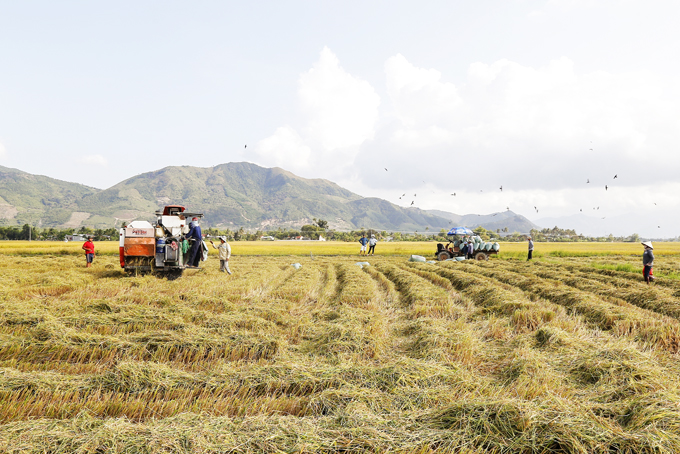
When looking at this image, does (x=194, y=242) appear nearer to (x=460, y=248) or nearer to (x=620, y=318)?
(x=620, y=318)

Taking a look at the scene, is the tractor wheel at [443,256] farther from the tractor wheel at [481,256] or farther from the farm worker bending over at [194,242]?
the farm worker bending over at [194,242]

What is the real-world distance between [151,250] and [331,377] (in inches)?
411

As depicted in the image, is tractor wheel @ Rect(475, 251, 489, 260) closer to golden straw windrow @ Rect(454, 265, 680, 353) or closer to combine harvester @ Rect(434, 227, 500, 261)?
combine harvester @ Rect(434, 227, 500, 261)

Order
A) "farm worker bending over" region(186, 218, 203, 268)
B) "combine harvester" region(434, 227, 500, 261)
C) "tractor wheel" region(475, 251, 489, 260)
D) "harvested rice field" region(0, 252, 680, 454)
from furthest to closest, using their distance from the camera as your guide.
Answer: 1. "combine harvester" region(434, 227, 500, 261)
2. "tractor wheel" region(475, 251, 489, 260)
3. "farm worker bending over" region(186, 218, 203, 268)
4. "harvested rice field" region(0, 252, 680, 454)

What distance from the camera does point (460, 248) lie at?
2452cm

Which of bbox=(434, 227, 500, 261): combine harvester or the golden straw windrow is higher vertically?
bbox=(434, 227, 500, 261): combine harvester

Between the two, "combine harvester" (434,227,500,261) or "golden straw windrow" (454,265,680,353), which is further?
"combine harvester" (434,227,500,261)

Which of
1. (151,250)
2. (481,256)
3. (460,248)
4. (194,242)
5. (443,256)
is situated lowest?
(443,256)

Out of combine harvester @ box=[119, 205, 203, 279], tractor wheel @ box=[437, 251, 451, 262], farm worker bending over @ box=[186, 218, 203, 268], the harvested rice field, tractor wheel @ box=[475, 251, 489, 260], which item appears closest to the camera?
the harvested rice field

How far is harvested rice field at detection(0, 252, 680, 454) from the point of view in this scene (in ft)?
8.96

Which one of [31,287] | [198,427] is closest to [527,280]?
[198,427]

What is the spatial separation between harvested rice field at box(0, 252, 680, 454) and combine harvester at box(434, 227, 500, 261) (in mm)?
15730

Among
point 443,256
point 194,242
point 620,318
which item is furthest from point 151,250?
point 443,256

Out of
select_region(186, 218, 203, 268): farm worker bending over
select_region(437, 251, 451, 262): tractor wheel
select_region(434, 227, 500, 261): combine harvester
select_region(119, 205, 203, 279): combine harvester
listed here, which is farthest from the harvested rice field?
select_region(437, 251, 451, 262): tractor wheel
